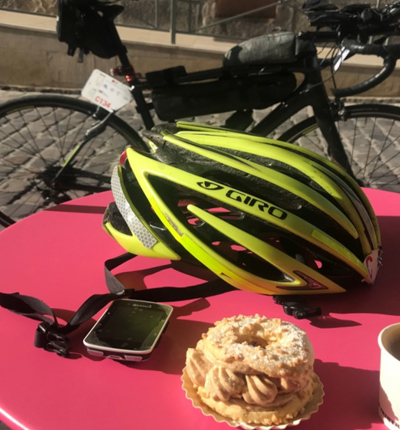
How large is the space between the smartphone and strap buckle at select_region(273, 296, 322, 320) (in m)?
0.29

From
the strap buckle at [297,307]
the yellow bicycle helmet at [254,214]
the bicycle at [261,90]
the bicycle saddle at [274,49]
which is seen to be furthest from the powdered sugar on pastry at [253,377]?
the bicycle saddle at [274,49]

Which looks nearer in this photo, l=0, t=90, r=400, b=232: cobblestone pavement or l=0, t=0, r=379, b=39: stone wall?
l=0, t=90, r=400, b=232: cobblestone pavement

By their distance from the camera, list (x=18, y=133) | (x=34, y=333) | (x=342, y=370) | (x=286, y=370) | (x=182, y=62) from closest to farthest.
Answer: (x=286, y=370), (x=342, y=370), (x=34, y=333), (x=18, y=133), (x=182, y=62)

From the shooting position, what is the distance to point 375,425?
978mm

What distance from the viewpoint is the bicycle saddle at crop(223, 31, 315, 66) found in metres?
2.77

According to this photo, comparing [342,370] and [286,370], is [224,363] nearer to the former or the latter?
[286,370]

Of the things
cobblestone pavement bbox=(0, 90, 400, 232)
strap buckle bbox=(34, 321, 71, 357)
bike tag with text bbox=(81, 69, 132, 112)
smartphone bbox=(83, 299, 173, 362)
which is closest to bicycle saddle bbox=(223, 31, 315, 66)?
bike tag with text bbox=(81, 69, 132, 112)

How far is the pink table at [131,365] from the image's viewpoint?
1.00 metres

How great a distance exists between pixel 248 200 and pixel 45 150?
3375 mm

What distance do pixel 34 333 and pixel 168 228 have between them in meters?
0.43

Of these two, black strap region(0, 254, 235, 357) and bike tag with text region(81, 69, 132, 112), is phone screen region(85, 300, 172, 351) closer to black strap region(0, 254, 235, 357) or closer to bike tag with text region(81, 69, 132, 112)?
black strap region(0, 254, 235, 357)

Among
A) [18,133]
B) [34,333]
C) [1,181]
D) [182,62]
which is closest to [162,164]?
[34,333]

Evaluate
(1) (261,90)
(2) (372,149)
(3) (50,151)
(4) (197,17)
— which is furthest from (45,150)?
(4) (197,17)

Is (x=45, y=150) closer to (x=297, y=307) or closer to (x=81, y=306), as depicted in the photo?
(x=81, y=306)
